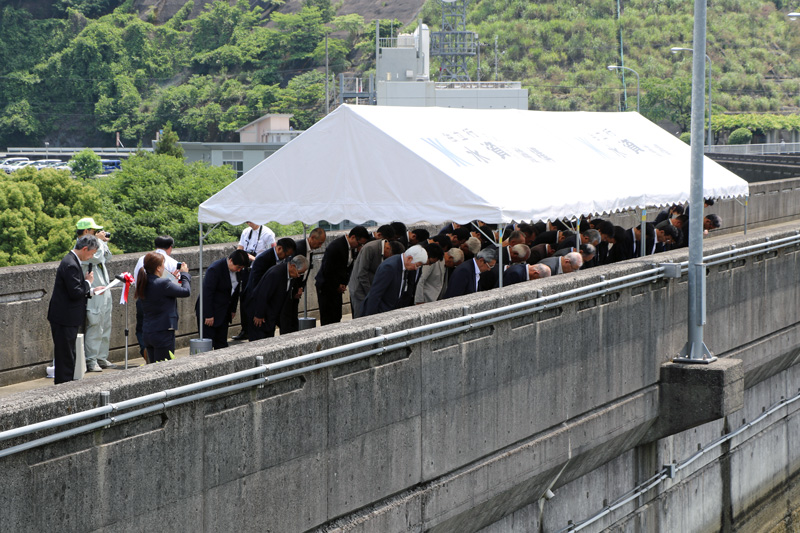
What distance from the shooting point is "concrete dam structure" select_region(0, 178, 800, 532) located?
5555 mm

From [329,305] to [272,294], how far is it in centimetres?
124

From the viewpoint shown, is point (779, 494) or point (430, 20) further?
point (430, 20)

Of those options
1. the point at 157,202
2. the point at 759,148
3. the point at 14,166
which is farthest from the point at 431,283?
the point at 14,166

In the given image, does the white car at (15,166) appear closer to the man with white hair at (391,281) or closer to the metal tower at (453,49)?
the metal tower at (453,49)

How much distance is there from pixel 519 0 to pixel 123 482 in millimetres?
176740

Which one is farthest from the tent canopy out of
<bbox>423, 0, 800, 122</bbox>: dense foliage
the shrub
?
<bbox>423, 0, 800, 122</bbox>: dense foliage

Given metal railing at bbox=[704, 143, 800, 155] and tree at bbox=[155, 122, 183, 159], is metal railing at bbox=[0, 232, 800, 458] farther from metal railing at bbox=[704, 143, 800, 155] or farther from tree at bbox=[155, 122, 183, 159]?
tree at bbox=[155, 122, 183, 159]

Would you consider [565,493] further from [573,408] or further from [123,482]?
[123,482]

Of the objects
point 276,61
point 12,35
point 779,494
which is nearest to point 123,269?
point 779,494

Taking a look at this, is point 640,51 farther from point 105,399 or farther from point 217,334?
point 105,399

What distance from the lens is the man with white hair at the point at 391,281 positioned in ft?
34.4

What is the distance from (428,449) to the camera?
781cm

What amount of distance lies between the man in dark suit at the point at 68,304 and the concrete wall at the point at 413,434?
3.05m

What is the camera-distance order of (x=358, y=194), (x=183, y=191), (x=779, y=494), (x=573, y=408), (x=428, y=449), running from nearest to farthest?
(x=428, y=449)
(x=573, y=408)
(x=358, y=194)
(x=779, y=494)
(x=183, y=191)
